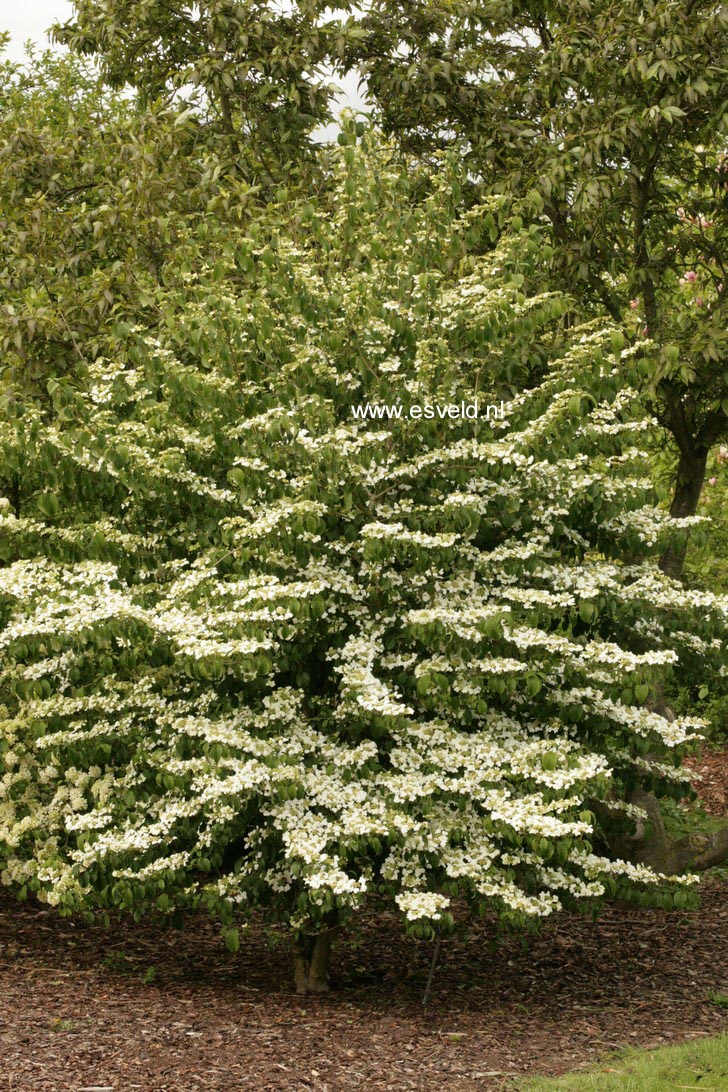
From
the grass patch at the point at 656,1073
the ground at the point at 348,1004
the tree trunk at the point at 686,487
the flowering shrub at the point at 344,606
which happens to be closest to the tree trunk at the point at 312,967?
the ground at the point at 348,1004

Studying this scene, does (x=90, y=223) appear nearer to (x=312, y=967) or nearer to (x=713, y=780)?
(x=312, y=967)

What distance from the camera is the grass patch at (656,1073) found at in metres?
5.55

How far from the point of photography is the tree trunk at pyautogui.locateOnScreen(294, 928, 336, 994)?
22.9 ft

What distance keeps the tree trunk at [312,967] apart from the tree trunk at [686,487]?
442cm

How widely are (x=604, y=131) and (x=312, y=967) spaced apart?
231 inches

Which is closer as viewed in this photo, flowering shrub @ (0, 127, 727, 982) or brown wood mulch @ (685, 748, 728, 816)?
flowering shrub @ (0, 127, 727, 982)

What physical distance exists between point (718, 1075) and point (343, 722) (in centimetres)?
252

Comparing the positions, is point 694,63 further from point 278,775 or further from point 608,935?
point 608,935

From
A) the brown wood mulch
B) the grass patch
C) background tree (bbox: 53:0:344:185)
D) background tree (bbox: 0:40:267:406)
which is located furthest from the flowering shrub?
the brown wood mulch

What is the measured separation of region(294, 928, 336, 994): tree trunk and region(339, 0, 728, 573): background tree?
4.15m

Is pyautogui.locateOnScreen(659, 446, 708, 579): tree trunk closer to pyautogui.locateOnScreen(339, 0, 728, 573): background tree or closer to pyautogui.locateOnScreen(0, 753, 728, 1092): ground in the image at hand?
pyautogui.locateOnScreen(339, 0, 728, 573): background tree

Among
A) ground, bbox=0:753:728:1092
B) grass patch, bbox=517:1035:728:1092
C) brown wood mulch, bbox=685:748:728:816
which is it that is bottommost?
ground, bbox=0:753:728:1092

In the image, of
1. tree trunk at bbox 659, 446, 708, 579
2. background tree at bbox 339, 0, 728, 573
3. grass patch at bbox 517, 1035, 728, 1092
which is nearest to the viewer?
grass patch at bbox 517, 1035, 728, 1092

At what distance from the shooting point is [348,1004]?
683 cm
